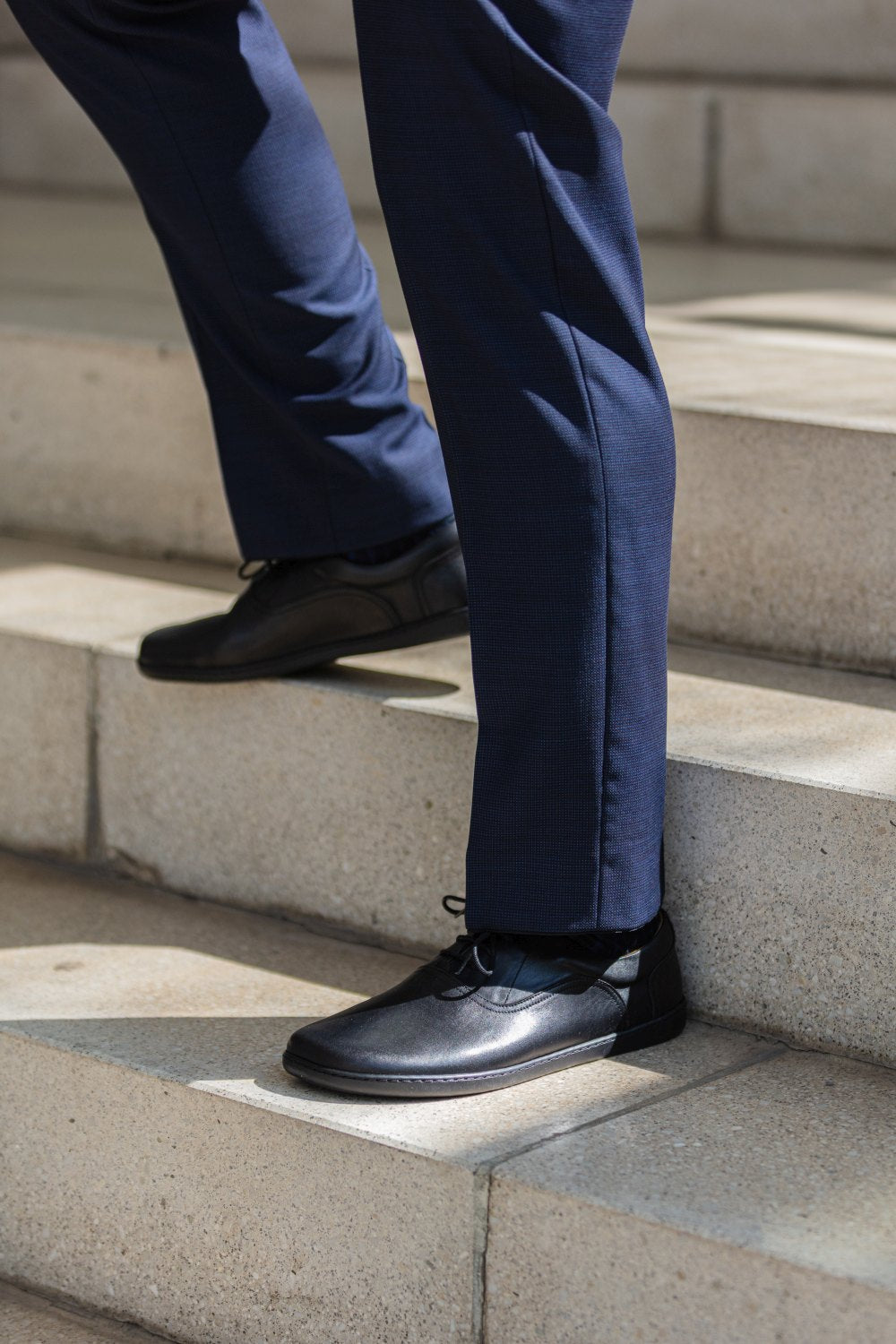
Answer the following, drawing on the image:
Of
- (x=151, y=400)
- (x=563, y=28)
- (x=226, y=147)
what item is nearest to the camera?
(x=563, y=28)

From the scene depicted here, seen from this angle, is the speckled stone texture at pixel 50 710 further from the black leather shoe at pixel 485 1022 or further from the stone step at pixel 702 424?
the black leather shoe at pixel 485 1022

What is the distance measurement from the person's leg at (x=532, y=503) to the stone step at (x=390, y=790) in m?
0.12

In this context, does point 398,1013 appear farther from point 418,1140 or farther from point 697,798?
point 697,798

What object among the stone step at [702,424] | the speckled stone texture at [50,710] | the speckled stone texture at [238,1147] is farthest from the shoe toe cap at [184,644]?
the stone step at [702,424]

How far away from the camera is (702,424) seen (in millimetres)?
1759

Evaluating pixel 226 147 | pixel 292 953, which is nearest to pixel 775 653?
pixel 292 953

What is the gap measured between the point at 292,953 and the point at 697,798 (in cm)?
41

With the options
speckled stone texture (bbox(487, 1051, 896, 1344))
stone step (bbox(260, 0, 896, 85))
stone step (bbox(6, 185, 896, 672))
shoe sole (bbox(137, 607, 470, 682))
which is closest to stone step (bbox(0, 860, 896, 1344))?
speckled stone texture (bbox(487, 1051, 896, 1344))

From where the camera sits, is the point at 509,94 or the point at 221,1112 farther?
the point at 221,1112

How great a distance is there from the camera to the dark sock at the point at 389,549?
1.68m

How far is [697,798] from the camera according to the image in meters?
1.44

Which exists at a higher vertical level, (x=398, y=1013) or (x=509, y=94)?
(x=509, y=94)

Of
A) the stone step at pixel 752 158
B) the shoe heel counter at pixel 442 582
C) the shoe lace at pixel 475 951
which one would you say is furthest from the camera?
the stone step at pixel 752 158

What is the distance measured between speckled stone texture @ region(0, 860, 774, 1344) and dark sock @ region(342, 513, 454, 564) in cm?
36
